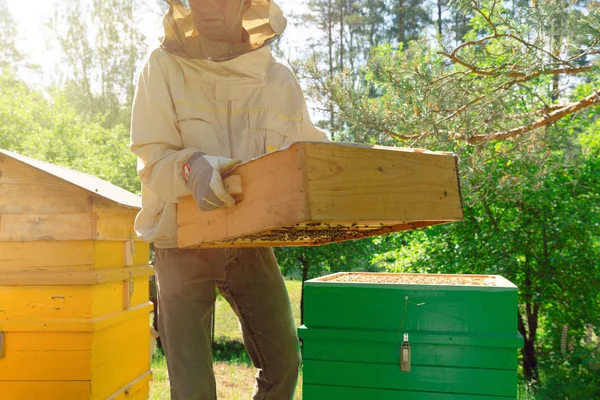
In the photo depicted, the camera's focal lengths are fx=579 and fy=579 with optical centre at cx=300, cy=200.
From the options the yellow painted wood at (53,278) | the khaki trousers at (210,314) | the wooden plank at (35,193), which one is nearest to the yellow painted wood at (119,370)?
the yellow painted wood at (53,278)

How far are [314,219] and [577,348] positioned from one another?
204 inches

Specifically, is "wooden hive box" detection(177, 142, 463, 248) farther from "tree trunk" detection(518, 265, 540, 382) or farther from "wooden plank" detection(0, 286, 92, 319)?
"tree trunk" detection(518, 265, 540, 382)

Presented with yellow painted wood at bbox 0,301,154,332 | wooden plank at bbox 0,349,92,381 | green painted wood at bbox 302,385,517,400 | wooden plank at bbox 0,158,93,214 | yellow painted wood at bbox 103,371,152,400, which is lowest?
yellow painted wood at bbox 103,371,152,400

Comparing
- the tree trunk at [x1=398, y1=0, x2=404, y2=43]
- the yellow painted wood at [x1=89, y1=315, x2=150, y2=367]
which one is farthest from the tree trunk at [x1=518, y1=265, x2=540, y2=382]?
the tree trunk at [x1=398, y1=0, x2=404, y2=43]

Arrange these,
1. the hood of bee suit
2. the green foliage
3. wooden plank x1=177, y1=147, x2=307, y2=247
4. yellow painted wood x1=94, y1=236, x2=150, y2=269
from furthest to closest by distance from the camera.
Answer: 1. the green foliage
2. yellow painted wood x1=94, y1=236, x2=150, y2=269
3. the hood of bee suit
4. wooden plank x1=177, y1=147, x2=307, y2=247

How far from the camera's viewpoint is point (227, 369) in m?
6.47

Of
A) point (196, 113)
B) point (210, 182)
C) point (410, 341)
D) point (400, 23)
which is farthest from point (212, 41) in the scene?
point (400, 23)

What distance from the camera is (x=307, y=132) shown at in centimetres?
219

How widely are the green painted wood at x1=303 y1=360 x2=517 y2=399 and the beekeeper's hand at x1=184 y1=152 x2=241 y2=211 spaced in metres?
1.26

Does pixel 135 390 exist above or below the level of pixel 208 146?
below

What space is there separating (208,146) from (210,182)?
1.34 ft

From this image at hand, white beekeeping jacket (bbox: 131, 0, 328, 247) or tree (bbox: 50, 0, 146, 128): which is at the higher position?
tree (bbox: 50, 0, 146, 128)

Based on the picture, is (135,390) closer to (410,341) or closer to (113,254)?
(113,254)

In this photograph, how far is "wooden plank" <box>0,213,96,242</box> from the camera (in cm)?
271
